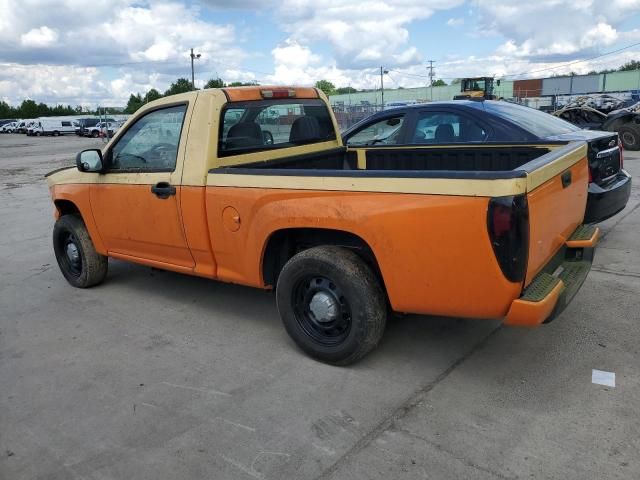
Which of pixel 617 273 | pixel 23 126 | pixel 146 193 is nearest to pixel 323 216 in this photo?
pixel 146 193

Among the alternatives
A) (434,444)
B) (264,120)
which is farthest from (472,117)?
(434,444)

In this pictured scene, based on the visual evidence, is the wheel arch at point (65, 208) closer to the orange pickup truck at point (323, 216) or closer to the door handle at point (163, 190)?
the orange pickup truck at point (323, 216)

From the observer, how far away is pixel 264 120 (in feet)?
15.2

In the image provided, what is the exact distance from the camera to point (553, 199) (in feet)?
10.7

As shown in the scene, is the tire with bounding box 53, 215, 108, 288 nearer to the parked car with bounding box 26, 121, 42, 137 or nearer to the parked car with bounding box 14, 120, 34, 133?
the parked car with bounding box 26, 121, 42, 137

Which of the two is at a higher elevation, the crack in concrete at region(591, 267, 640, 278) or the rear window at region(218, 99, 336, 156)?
the rear window at region(218, 99, 336, 156)

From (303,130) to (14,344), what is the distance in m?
2.91

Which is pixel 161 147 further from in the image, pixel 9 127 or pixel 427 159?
pixel 9 127

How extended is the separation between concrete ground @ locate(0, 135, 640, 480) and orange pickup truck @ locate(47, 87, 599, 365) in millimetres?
436

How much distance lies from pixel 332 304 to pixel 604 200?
11.2 ft

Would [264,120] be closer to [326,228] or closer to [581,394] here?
[326,228]

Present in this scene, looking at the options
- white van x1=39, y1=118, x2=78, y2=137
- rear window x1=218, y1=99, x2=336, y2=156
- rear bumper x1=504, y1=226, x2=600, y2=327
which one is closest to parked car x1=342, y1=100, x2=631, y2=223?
rear window x1=218, y1=99, x2=336, y2=156

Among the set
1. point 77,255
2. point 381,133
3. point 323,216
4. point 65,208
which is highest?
point 381,133

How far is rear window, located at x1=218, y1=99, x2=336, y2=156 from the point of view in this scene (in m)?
4.29
